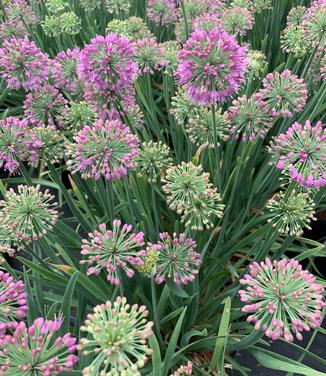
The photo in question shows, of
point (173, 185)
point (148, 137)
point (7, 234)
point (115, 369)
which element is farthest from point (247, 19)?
point (115, 369)

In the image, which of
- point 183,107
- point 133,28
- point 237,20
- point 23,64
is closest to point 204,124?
point 183,107

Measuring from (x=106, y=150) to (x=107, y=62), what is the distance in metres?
0.28

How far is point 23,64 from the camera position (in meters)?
1.33

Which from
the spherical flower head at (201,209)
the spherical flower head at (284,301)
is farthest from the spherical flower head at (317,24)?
the spherical flower head at (284,301)

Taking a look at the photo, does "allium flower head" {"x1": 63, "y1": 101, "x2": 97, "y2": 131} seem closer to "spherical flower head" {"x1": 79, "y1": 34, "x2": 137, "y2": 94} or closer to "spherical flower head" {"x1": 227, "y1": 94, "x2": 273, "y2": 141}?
"spherical flower head" {"x1": 79, "y1": 34, "x2": 137, "y2": 94}

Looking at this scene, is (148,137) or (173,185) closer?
(173,185)

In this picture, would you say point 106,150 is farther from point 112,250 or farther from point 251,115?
point 251,115

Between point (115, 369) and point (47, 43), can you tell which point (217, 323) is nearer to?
point (115, 369)

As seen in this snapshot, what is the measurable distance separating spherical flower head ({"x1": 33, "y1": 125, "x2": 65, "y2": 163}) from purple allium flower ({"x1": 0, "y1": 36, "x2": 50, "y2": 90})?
17cm

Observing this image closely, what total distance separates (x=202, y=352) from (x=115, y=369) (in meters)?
0.88

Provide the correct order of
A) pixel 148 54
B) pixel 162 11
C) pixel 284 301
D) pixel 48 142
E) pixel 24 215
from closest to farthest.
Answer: pixel 284 301, pixel 24 215, pixel 48 142, pixel 148 54, pixel 162 11

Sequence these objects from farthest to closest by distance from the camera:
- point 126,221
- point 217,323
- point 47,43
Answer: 1. point 47,43
2. point 126,221
3. point 217,323

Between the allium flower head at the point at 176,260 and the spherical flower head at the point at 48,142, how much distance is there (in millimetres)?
415

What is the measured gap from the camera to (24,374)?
2.40ft
